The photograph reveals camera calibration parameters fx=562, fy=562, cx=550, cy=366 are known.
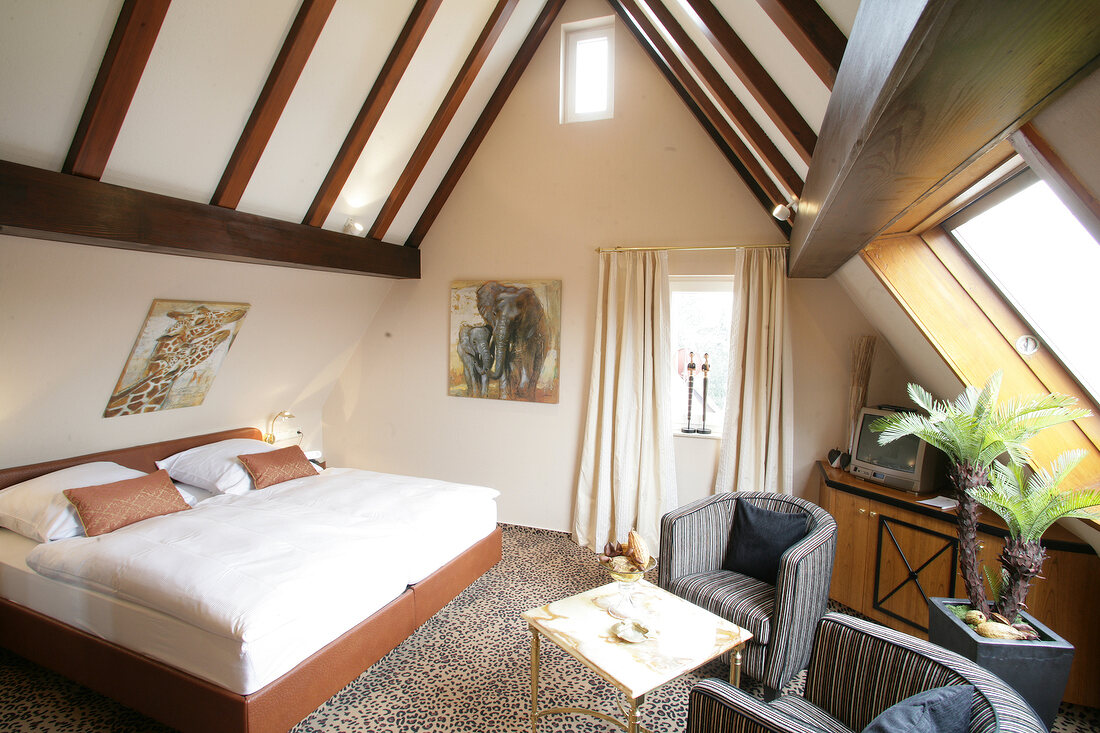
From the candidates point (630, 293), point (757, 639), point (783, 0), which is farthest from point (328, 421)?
point (783, 0)

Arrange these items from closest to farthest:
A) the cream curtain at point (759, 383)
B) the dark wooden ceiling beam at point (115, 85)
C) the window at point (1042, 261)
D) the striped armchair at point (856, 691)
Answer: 1. the striped armchair at point (856, 691)
2. the window at point (1042, 261)
3. the dark wooden ceiling beam at point (115, 85)
4. the cream curtain at point (759, 383)

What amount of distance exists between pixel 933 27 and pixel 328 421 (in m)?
5.55

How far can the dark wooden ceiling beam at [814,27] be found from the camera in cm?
154

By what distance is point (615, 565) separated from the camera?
2.36 metres

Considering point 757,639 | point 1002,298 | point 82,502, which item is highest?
point 1002,298

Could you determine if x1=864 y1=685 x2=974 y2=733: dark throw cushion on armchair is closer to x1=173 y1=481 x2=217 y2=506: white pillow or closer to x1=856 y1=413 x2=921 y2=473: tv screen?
x1=856 y1=413 x2=921 y2=473: tv screen

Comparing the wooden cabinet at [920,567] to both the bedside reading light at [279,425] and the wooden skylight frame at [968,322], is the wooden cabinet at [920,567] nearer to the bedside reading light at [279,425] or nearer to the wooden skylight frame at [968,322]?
the wooden skylight frame at [968,322]

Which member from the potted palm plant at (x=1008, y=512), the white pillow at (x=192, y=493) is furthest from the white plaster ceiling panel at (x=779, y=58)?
the white pillow at (x=192, y=493)

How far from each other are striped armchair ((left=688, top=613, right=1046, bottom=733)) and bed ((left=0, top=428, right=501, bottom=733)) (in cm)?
156

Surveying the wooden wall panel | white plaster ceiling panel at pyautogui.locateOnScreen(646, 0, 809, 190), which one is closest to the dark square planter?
the wooden wall panel

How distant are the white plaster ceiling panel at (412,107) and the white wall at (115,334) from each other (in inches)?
27.5

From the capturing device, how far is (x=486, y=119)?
4.54 m

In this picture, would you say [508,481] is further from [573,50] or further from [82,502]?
[573,50]

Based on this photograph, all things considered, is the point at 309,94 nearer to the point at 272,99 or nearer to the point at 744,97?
the point at 272,99
